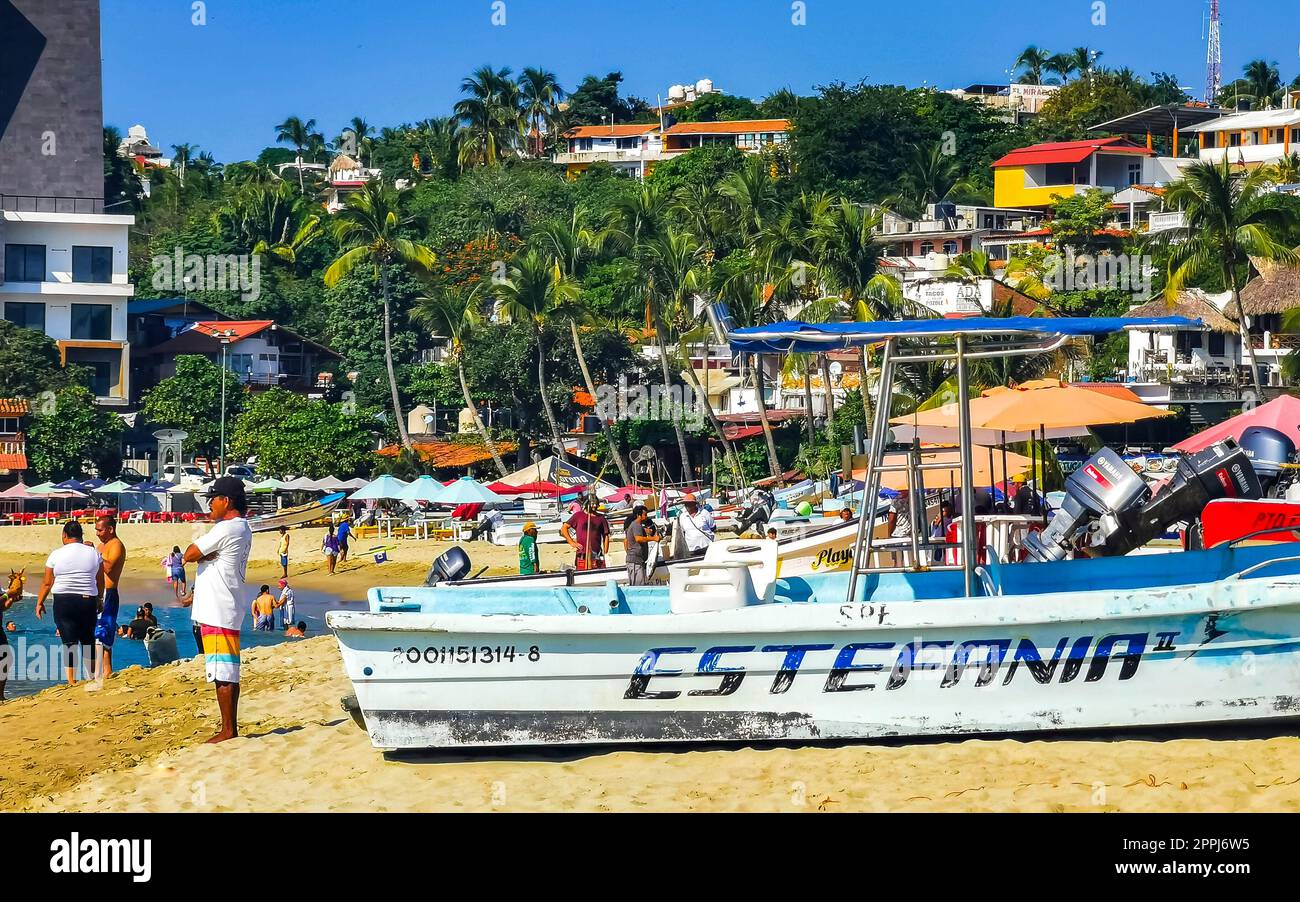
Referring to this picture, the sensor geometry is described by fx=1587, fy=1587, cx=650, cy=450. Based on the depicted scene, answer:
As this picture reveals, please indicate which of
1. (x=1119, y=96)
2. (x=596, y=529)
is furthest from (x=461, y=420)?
(x=1119, y=96)

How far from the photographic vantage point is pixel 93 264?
6184cm

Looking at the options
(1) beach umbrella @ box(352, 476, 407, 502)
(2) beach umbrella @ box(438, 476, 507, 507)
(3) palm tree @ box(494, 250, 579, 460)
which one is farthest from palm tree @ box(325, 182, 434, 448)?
(2) beach umbrella @ box(438, 476, 507, 507)

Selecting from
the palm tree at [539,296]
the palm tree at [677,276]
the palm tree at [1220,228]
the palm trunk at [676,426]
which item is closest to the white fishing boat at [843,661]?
the palm tree at [1220,228]

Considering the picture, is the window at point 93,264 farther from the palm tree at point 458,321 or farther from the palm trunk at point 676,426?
the palm trunk at point 676,426

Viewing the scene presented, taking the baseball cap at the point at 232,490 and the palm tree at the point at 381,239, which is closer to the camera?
the baseball cap at the point at 232,490

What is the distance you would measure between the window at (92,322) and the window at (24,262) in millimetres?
1851

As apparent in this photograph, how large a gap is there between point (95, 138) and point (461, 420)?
19.5 m

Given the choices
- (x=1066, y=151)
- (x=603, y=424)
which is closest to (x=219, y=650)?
(x=603, y=424)

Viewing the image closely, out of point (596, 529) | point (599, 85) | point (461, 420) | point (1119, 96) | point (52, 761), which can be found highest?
point (599, 85)

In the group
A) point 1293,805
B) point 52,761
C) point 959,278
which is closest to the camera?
point 1293,805

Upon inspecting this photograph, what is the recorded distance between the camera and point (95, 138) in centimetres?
6412

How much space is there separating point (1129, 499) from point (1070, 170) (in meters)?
62.5

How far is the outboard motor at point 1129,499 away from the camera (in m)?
12.8
